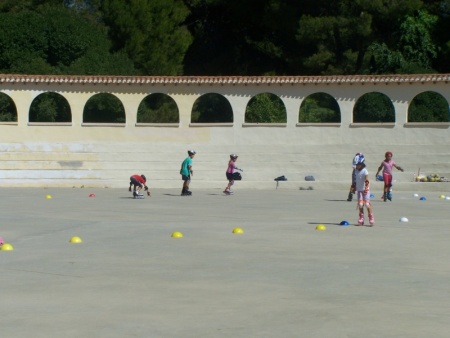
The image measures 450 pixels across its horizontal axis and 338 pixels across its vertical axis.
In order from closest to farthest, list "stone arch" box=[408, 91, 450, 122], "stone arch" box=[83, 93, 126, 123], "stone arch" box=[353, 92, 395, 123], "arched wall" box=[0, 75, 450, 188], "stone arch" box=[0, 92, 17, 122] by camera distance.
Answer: "arched wall" box=[0, 75, 450, 188] < "stone arch" box=[0, 92, 17, 122] < "stone arch" box=[83, 93, 126, 123] < "stone arch" box=[353, 92, 395, 123] < "stone arch" box=[408, 91, 450, 122]

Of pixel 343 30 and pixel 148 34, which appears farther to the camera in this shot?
pixel 148 34

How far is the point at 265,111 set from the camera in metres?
48.8

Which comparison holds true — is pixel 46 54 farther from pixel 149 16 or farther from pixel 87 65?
pixel 149 16

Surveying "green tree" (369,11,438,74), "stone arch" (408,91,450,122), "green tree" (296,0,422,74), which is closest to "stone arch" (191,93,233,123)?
"green tree" (296,0,422,74)

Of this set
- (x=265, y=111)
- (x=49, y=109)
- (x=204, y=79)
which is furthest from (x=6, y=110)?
(x=265, y=111)

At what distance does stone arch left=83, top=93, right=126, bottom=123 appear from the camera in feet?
155

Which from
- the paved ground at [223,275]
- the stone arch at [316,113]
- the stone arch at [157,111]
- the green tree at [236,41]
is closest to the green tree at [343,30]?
the green tree at [236,41]

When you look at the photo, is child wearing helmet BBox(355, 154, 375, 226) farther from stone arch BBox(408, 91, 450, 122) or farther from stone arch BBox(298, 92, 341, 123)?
stone arch BBox(408, 91, 450, 122)

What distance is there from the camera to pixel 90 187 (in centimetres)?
3978

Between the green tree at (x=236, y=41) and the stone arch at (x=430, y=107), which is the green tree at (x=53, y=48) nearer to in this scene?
the green tree at (x=236, y=41)

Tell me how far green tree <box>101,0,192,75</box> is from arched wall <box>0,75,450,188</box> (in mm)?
12010

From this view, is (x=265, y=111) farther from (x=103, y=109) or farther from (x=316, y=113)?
(x=103, y=109)

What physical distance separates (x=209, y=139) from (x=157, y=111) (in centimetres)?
882

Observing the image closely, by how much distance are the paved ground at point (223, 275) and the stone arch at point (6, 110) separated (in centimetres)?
2163
